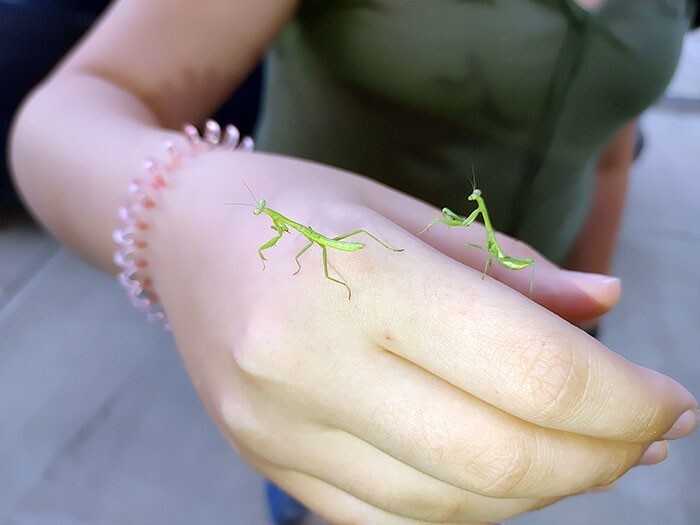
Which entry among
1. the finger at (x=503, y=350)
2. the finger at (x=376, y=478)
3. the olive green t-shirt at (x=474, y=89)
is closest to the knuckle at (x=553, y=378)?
the finger at (x=503, y=350)

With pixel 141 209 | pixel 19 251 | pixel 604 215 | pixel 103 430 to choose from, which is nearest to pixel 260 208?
pixel 141 209

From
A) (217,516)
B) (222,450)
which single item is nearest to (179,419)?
(222,450)

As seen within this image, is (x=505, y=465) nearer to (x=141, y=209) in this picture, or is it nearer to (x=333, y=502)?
(x=333, y=502)

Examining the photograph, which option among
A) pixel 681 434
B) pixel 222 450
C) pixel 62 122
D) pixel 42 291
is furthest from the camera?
pixel 42 291

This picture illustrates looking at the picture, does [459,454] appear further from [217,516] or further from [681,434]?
[217,516]

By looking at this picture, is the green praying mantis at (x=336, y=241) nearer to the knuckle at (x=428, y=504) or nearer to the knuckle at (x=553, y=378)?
the knuckle at (x=553, y=378)

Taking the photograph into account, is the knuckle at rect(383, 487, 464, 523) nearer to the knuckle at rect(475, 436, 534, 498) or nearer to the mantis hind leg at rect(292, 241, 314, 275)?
the knuckle at rect(475, 436, 534, 498)
